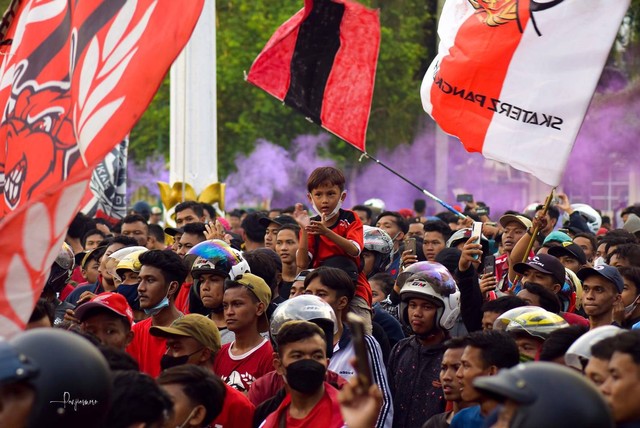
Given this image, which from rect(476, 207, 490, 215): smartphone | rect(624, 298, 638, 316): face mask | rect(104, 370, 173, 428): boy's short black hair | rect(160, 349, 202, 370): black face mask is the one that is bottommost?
rect(476, 207, 490, 215): smartphone

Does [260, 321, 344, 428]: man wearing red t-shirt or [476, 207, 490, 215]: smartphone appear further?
[476, 207, 490, 215]: smartphone

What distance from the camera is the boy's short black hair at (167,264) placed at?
843 centimetres

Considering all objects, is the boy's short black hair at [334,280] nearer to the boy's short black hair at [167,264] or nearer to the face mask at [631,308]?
the boy's short black hair at [167,264]

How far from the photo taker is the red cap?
7184 millimetres

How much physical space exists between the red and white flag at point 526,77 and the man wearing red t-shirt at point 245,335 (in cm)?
192

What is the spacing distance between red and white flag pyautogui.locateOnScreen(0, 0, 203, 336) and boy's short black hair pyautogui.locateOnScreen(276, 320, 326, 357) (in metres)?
1.26

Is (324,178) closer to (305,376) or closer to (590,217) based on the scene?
(305,376)

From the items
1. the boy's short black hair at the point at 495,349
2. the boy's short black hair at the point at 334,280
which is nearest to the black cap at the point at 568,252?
the boy's short black hair at the point at 334,280

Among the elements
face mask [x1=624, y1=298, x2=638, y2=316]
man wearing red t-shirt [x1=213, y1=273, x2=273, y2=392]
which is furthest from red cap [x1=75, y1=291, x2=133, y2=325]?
face mask [x1=624, y1=298, x2=638, y2=316]

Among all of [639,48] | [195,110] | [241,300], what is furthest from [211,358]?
[639,48]

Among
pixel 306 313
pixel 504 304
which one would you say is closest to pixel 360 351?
pixel 306 313

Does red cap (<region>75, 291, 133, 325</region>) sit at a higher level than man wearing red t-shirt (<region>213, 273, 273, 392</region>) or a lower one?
higher

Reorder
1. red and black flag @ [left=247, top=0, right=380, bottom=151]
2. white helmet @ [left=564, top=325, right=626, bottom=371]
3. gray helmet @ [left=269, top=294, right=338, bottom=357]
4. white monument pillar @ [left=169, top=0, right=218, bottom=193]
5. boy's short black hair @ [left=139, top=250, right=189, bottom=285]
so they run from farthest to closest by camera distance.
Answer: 1. white monument pillar @ [left=169, top=0, right=218, bottom=193]
2. red and black flag @ [left=247, top=0, right=380, bottom=151]
3. boy's short black hair @ [left=139, top=250, right=189, bottom=285]
4. gray helmet @ [left=269, top=294, right=338, bottom=357]
5. white helmet @ [left=564, top=325, right=626, bottom=371]

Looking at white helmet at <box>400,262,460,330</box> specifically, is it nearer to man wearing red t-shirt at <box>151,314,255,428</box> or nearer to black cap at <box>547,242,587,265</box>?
man wearing red t-shirt at <box>151,314,255,428</box>
